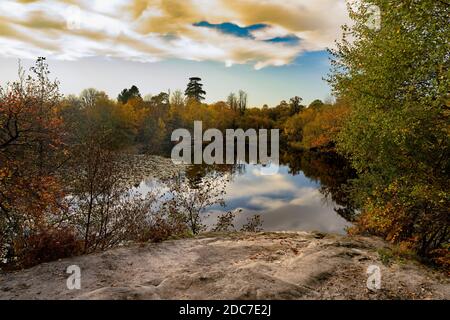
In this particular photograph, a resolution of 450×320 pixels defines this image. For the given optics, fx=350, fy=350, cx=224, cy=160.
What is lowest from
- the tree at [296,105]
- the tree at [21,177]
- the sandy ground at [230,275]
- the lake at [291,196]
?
the lake at [291,196]

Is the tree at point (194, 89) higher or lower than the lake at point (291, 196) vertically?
A: higher

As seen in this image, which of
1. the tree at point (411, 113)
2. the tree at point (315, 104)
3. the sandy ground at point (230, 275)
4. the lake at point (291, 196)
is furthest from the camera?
the tree at point (315, 104)

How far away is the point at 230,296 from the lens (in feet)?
28.6

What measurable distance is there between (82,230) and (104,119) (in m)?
56.1

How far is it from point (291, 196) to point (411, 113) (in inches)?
994

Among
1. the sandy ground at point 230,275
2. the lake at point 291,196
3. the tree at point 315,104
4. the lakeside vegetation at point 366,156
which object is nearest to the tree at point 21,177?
the lakeside vegetation at point 366,156

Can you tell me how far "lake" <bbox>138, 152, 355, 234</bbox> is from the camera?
27.1 m

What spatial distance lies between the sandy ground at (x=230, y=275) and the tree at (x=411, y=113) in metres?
2.01

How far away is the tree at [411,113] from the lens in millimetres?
11602

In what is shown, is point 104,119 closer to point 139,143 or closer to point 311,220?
point 139,143

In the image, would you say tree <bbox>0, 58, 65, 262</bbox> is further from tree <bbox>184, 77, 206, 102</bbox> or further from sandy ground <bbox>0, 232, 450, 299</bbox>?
tree <bbox>184, 77, 206, 102</bbox>

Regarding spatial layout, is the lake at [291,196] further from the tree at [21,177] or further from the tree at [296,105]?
the tree at [296,105]

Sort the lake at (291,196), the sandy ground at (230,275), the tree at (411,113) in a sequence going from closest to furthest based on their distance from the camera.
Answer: the sandy ground at (230,275), the tree at (411,113), the lake at (291,196)
